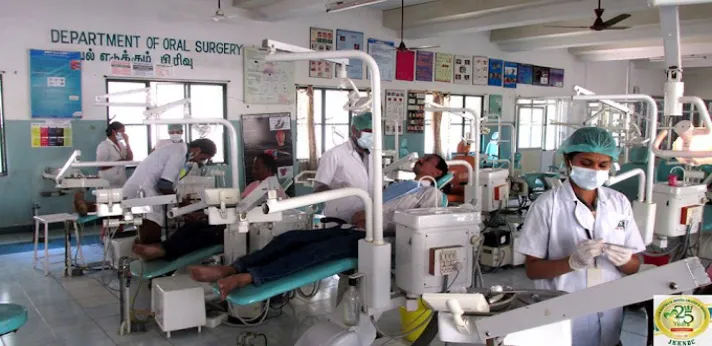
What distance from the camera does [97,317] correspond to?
379 cm

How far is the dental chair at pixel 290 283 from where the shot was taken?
2.66 m

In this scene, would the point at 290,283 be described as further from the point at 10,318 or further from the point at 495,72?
the point at 495,72

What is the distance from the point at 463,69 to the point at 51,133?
6892mm

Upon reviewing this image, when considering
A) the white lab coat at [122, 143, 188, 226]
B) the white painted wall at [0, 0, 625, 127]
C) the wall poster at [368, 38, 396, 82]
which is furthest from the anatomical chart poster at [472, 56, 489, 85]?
the white lab coat at [122, 143, 188, 226]

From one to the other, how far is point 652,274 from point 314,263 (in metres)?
1.84

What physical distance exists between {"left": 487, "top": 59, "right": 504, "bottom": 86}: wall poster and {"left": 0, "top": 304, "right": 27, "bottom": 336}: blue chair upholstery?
9788mm

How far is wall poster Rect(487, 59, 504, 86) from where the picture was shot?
36.4 ft

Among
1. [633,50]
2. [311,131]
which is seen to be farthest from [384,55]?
[633,50]

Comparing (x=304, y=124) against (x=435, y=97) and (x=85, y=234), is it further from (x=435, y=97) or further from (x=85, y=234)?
(x=85, y=234)

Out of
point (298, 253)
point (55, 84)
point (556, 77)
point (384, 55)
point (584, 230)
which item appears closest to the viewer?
point (584, 230)

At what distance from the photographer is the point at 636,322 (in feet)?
11.9

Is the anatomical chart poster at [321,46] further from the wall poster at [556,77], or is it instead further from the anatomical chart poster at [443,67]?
the wall poster at [556,77]

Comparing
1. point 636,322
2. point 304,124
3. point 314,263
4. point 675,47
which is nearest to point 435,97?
point 304,124

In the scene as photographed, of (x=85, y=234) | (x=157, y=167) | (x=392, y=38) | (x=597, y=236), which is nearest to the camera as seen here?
(x=597, y=236)
